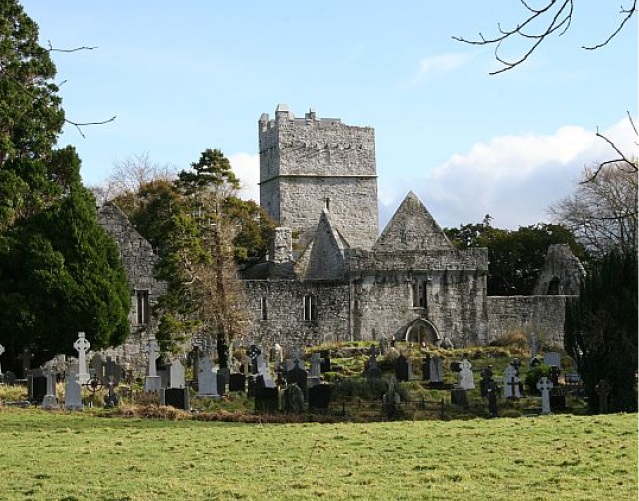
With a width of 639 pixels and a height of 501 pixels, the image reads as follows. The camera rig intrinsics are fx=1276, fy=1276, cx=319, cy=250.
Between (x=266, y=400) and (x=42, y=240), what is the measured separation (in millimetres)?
13276

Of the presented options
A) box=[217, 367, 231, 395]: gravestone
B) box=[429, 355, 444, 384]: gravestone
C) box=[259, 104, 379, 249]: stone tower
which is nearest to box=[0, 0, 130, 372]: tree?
box=[217, 367, 231, 395]: gravestone

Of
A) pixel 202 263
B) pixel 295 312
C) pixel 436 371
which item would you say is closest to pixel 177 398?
pixel 436 371

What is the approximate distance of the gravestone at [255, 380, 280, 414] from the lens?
A: 23.2m

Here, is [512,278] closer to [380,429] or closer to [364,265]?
[364,265]

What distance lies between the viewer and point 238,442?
1777 cm

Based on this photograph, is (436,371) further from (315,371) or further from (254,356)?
(254,356)

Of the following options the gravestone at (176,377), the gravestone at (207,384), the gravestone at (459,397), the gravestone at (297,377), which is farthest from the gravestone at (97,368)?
the gravestone at (459,397)

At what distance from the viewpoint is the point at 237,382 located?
28.4 metres

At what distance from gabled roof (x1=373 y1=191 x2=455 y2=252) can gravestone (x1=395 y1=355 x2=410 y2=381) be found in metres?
14.3

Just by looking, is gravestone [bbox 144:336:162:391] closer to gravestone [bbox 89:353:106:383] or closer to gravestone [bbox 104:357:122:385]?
gravestone [bbox 104:357:122:385]

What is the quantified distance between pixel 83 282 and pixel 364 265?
43.3 feet

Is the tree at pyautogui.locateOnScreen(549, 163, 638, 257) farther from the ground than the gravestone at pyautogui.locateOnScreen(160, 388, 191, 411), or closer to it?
farther from the ground

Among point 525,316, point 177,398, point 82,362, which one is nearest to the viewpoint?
point 177,398

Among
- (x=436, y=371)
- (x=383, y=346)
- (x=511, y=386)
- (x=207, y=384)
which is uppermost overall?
(x=383, y=346)
